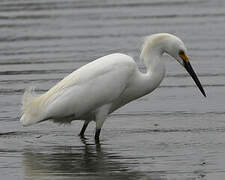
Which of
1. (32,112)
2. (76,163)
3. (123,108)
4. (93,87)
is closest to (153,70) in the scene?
(93,87)

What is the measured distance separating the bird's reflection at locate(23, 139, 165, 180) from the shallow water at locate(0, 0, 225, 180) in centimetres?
1

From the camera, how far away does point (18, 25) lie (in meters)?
22.4

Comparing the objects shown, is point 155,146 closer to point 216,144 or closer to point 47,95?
point 216,144

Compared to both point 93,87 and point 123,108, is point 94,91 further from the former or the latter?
point 123,108

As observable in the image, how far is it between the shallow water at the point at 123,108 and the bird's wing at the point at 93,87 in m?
0.48

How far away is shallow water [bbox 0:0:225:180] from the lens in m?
11.2

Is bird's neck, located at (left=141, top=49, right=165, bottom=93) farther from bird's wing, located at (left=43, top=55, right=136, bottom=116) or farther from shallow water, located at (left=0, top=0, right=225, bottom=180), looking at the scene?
shallow water, located at (left=0, top=0, right=225, bottom=180)

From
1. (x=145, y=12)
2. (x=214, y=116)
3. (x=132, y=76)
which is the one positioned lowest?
(x=145, y=12)

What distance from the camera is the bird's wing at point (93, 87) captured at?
1254 centimetres

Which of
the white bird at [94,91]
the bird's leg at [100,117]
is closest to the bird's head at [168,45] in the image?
the white bird at [94,91]

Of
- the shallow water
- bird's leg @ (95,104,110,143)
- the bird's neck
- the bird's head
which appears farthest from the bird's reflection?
the bird's head

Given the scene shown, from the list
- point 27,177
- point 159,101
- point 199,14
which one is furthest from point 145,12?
point 27,177

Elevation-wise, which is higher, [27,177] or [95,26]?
[27,177]

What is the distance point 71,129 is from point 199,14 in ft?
32.3
